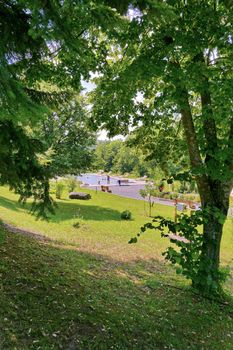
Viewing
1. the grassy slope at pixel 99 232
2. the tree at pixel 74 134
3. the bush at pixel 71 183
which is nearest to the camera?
the grassy slope at pixel 99 232

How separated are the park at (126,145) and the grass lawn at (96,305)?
0.7 inches

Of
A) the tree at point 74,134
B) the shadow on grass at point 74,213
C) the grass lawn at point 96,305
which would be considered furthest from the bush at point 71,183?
→ the grass lawn at point 96,305

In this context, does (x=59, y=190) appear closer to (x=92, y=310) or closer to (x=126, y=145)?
(x=126, y=145)

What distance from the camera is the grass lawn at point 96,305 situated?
10.5ft

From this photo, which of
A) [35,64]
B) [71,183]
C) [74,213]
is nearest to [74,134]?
[74,213]

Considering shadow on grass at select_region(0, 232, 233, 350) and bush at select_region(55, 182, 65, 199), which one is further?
bush at select_region(55, 182, 65, 199)

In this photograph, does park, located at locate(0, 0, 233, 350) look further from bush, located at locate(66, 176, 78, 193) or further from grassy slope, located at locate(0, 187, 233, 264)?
bush, located at locate(66, 176, 78, 193)

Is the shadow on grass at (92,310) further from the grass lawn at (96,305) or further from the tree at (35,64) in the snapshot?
the tree at (35,64)

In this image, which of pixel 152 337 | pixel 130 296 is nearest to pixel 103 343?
pixel 152 337

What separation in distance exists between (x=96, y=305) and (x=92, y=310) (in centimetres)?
21

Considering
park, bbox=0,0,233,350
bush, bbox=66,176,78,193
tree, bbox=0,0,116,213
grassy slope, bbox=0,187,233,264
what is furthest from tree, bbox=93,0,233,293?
bush, bbox=66,176,78,193

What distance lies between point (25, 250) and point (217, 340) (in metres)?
3.76

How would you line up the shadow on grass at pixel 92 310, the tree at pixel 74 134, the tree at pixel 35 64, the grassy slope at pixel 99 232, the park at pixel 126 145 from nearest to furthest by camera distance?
the tree at pixel 35 64 < the park at pixel 126 145 < the shadow on grass at pixel 92 310 < the grassy slope at pixel 99 232 < the tree at pixel 74 134

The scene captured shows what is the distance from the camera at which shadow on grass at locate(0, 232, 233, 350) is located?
3.18 metres
